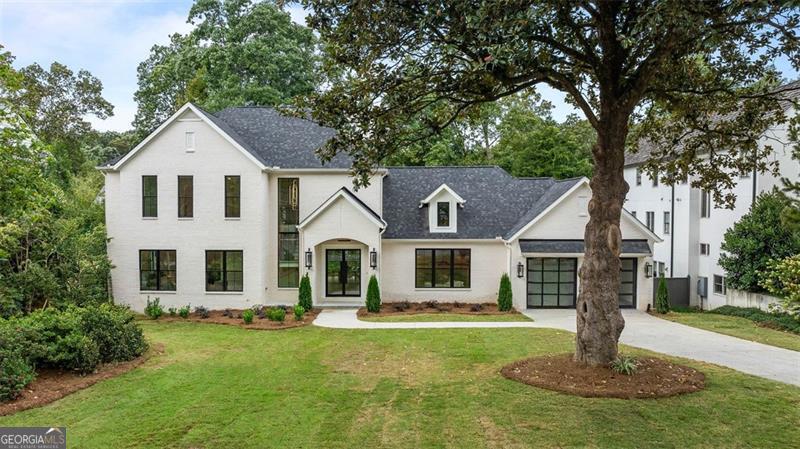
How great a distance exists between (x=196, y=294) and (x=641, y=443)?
17.4 meters

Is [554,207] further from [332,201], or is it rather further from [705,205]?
[705,205]

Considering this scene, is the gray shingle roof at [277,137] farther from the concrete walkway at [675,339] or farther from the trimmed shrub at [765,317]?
the trimmed shrub at [765,317]

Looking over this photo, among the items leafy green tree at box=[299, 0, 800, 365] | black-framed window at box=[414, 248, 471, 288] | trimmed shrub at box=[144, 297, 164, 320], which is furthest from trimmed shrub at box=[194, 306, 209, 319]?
leafy green tree at box=[299, 0, 800, 365]

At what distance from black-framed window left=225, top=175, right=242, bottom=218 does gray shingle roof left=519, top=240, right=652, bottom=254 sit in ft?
37.9

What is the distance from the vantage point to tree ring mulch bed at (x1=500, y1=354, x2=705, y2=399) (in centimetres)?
969

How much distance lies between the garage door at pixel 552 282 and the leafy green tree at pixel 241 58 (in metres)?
18.6

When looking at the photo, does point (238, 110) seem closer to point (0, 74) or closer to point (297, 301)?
point (297, 301)

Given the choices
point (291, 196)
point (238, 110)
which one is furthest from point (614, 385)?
point (238, 110)

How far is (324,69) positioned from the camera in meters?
10.9

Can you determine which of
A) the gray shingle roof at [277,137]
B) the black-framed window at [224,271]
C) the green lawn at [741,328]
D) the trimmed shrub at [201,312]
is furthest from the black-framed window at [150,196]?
the green lawn at [741,328]

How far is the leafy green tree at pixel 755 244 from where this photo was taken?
20406 mm

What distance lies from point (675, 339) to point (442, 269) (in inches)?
374

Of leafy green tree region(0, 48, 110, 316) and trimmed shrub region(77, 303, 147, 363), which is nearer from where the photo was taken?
leafy green tree region(0, 48, 110, 316)

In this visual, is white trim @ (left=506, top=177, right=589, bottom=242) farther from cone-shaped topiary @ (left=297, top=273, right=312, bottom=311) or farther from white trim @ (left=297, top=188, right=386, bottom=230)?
cone-shaped topiary @ (left=297, top=273, right=312, bottom=311)
